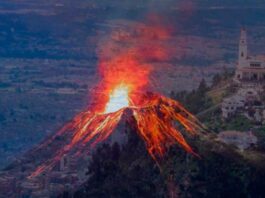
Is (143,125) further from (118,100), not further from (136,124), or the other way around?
(118,100)

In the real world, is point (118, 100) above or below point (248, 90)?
below

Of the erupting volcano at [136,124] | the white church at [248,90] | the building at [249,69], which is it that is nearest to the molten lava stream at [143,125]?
the erupting volcano at [136,124]

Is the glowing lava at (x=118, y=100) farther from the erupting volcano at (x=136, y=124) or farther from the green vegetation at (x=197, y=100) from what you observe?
the green vegetation at (x=197, y=100)

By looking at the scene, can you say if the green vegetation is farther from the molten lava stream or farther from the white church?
the white church

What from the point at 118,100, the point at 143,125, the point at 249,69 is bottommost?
the point at 143,125

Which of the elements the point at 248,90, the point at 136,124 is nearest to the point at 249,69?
the point at 248,90

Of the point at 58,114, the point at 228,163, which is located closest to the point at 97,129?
the point at 228,163

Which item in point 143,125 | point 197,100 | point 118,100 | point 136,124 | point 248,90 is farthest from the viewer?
point 197,100

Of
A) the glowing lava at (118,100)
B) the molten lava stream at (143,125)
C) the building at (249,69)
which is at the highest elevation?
the building at (249,69)
